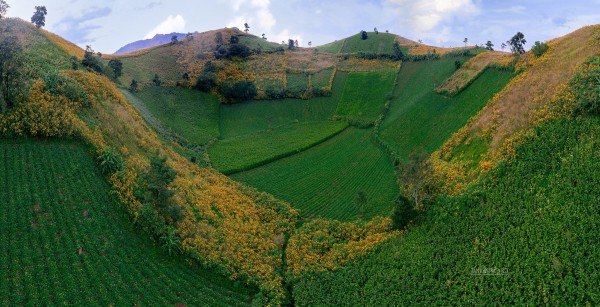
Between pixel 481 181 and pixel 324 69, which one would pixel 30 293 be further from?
pixel 324 69

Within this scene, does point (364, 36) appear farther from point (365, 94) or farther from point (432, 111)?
point (432, 111)

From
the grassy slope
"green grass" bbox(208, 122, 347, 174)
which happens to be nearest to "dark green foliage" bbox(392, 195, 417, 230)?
the grassy slope

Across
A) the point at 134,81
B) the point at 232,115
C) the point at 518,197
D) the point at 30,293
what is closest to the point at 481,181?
the point at 518,197

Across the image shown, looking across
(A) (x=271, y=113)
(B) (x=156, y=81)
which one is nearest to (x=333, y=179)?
(A) (x=271, y=113)

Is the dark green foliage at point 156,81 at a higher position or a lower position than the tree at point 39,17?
lower

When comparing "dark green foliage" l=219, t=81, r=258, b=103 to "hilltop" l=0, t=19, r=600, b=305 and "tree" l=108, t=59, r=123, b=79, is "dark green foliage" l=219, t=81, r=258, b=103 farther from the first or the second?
"hilltop" l=0, t=19, r=600, b=305

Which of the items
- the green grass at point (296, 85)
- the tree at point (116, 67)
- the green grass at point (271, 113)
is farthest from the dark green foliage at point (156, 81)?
the green grass at point (296, 85)

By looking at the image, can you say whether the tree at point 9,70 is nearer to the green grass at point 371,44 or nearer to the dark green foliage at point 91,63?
the dark green foliage at point 91,63
